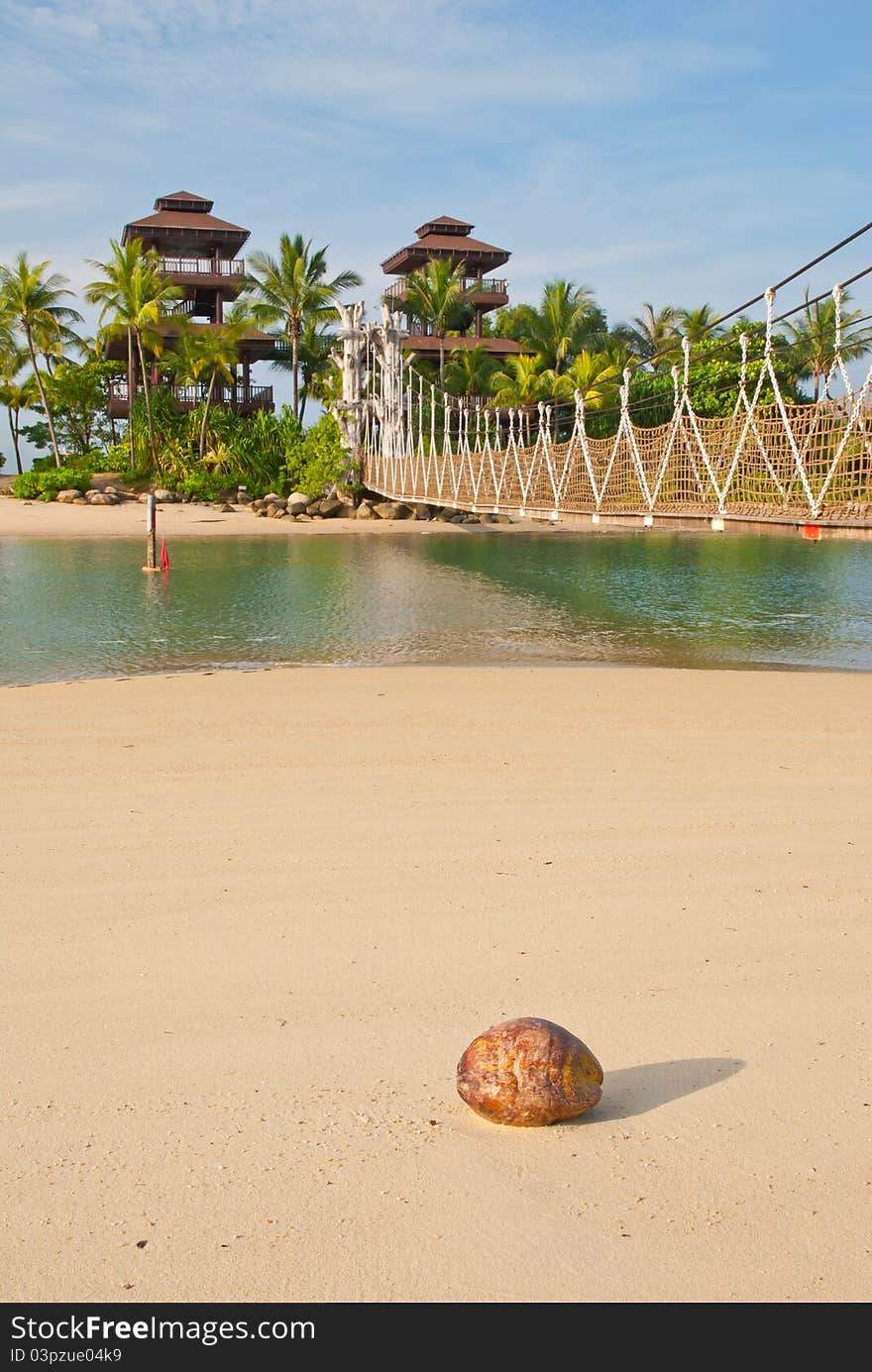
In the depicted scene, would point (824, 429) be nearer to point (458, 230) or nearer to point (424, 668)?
point (424, 668)

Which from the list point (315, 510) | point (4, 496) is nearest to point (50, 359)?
point (4, 496)

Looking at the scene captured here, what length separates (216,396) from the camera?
37.0 meters

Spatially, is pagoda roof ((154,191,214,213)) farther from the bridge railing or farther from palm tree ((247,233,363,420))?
the bridge railing

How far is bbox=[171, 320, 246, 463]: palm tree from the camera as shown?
32625mm

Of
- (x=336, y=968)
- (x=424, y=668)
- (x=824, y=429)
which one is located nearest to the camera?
(x=336, y=968)

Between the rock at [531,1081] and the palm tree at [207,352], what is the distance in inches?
1270

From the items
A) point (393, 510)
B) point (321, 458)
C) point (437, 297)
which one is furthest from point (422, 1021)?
point (437, 297)

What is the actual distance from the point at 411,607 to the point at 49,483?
20.9 meters

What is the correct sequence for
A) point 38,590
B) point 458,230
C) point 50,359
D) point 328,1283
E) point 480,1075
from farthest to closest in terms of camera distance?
point 458,230 < point 50,359 < point 38,590 < point 480,1075 < point 328,1283

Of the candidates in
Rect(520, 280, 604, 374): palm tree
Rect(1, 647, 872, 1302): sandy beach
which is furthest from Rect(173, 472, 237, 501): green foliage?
Rect(1, 647, 872, 1302): sandy beach

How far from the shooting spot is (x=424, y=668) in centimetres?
920

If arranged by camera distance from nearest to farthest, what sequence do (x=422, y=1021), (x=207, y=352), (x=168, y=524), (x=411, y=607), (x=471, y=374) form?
(x=422, y=1021)
(x=411, y=607)
(x=168, y=524)
(x=207, y=352)
(x=471, y=374)

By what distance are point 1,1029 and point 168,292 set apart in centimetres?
3296

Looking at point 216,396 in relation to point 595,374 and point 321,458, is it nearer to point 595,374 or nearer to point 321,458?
point 321,458
